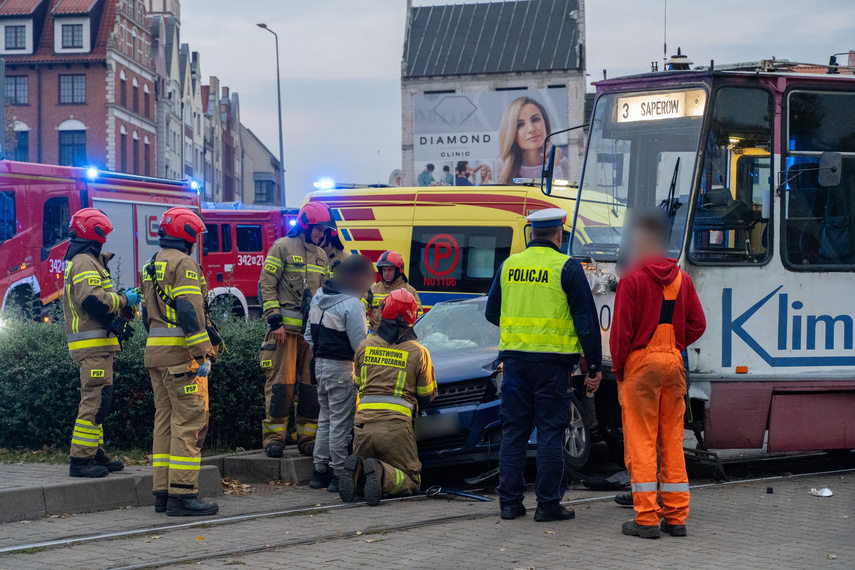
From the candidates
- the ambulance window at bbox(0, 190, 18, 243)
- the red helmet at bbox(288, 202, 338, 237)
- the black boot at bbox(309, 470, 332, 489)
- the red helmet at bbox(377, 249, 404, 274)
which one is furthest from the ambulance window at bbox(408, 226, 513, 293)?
the ambulance window at bbox(0, 190, 18, 243)

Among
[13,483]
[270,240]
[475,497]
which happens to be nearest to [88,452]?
[13,483]

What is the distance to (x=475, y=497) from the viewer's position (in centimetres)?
750

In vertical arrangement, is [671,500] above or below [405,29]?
below

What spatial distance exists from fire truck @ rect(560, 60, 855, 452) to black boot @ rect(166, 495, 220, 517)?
10.8ft

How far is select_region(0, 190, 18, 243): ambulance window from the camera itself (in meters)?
17.5

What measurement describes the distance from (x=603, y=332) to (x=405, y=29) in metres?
51.4

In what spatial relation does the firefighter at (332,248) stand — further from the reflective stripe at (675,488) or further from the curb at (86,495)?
the reflective stripe at (675,488)

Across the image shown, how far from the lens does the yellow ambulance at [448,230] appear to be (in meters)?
14.7

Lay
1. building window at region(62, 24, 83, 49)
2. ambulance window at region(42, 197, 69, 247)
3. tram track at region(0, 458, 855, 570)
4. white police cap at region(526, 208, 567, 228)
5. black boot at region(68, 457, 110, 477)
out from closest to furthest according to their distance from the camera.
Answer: tram track at region(0, 458, 855, 570) → white police cap at region(526, 208, 567, 228) → black boot at region(68, 457, 110, 477) → ambulance window at region(42, 197, 69, 247) → building window at region(62, 24, 83, 49)

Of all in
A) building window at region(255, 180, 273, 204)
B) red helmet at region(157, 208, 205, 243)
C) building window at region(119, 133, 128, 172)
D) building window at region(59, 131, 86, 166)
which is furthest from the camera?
building window at region(255, 180, 273, 204)

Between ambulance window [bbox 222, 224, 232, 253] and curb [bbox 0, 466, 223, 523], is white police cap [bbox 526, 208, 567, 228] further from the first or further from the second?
ambulance window [bbox 222, 224, 232, 253]

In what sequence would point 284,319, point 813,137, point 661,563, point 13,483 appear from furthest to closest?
1. point 284,319
2. point 813,137
3. point 13,483
4. point 661,563

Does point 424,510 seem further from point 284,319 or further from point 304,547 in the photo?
point 284,319

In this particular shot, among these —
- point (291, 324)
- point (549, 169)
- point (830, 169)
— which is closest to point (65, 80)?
point (291, 324)
